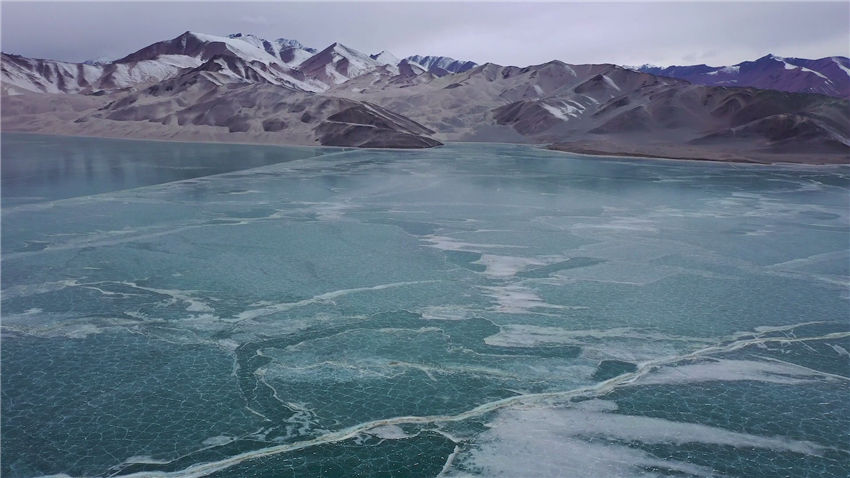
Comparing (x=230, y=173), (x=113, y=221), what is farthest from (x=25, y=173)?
(x=113, y=221)

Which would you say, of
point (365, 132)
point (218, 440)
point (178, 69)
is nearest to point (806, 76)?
point (365, 132)

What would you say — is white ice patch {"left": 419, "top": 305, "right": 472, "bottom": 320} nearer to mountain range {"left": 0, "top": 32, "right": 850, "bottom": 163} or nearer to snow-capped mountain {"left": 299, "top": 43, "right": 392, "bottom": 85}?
mountain range {"left": 0, "top": 32, "right": 850, "bottom": 163}

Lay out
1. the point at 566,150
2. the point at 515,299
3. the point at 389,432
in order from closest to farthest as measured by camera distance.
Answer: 1. the point at 389,432
2. the point at 515,299
3. the point at 566,150

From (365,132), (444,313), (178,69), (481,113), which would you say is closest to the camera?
(444,313)

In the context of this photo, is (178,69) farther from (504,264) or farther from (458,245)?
(504,264)

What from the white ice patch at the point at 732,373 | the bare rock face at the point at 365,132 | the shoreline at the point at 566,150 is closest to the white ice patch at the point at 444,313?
the white ice patch at the point at 732,373

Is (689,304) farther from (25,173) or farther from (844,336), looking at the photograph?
(25,173)
